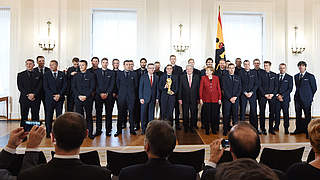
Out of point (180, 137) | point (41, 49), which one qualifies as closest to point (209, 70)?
point (180, 137)

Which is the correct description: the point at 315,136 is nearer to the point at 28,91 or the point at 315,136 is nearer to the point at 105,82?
the point at 105,82

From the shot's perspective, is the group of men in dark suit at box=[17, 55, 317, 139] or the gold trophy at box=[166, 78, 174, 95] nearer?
the group of men in dark suit at box=[17, 55, 317, 139]

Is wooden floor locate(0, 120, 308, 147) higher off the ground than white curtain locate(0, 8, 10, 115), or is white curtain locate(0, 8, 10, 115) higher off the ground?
white curtain locate(0, 8, 10, 115)

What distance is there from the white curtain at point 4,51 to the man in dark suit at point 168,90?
539cm

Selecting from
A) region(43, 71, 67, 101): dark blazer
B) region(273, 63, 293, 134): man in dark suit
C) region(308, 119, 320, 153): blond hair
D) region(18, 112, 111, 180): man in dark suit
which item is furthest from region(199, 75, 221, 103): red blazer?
region(18, 112, 111, 180): man in dark suit

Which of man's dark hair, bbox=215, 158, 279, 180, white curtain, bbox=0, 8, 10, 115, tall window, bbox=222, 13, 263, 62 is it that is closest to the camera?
man's dark hair, bbox=215, 158, 279, 180

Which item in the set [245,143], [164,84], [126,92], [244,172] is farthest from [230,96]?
[244,172]

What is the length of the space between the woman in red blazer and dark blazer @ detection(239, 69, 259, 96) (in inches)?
25.7

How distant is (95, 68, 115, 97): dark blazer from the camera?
5102 mm

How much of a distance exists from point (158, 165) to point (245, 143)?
0.50 meters

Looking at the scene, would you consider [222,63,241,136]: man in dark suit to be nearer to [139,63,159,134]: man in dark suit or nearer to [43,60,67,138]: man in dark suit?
[139,63,159,134]: man in dark suit

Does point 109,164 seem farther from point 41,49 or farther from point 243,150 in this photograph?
point 41,49

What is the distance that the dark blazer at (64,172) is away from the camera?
110cm

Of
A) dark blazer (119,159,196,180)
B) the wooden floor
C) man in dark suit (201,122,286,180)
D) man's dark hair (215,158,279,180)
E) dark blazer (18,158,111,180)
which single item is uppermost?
man's dark hair (215,158,279,180)
